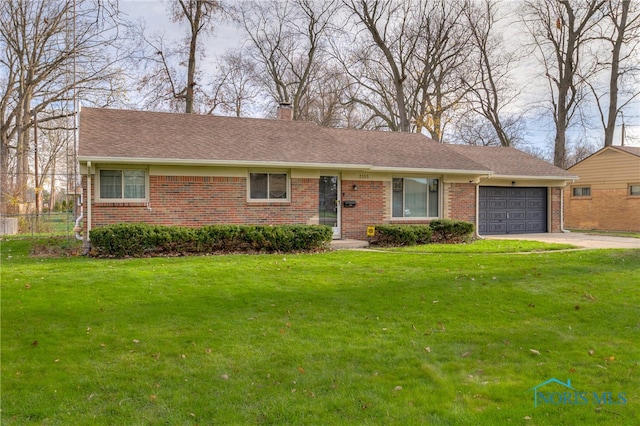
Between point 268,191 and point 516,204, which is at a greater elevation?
point 268,191

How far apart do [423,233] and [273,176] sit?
4785mm

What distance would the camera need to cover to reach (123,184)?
12.6m

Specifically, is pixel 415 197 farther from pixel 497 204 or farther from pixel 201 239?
pixel 201 239

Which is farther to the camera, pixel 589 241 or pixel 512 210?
pixel 512 210

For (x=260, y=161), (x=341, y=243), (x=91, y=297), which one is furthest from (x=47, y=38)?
(x=91, y=297)

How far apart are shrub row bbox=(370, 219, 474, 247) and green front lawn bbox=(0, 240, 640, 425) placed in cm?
475

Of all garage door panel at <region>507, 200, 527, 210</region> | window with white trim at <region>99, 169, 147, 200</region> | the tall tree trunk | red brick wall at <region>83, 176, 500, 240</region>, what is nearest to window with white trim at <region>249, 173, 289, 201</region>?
red brick wall at <region>83, 176, 500, 240</region>

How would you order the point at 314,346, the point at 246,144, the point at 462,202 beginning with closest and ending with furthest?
1. the point at 314,346
2. the point at 246,144
3. the point at 462,202

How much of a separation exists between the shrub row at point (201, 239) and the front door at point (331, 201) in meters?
2.02

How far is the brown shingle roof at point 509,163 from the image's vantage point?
19.0 meters

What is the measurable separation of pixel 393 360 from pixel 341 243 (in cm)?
898

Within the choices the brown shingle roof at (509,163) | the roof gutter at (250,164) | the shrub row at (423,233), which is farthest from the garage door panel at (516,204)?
the shrub row at (423,233)

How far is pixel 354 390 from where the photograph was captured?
4094 millimetres

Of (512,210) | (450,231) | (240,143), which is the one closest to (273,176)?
(240,143)
